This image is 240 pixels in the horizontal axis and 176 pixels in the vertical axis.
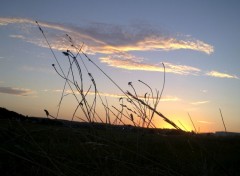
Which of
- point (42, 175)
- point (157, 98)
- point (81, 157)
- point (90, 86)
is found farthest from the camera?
point (81, 157)

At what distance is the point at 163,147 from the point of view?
405 inches

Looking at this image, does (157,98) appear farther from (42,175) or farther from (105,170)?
(42,175)

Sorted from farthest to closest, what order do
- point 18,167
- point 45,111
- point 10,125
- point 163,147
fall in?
point 163,147 < point 18,167 < point 10,125 < point 45,111

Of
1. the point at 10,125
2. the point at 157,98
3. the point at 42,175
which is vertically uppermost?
the point at 157,98

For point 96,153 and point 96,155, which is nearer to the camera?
point 96,155

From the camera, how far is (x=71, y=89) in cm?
227

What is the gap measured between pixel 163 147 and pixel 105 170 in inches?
324

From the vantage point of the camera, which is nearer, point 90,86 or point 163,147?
point 90,86

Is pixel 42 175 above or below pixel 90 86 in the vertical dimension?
below

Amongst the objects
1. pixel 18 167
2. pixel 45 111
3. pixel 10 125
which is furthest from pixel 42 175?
pixel 45 111

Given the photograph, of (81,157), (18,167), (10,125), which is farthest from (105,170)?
(81,157)

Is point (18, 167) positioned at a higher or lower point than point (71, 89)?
lower

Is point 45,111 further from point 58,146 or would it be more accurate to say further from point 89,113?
point 58,146

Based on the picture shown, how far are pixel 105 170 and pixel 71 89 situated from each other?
552 mm
